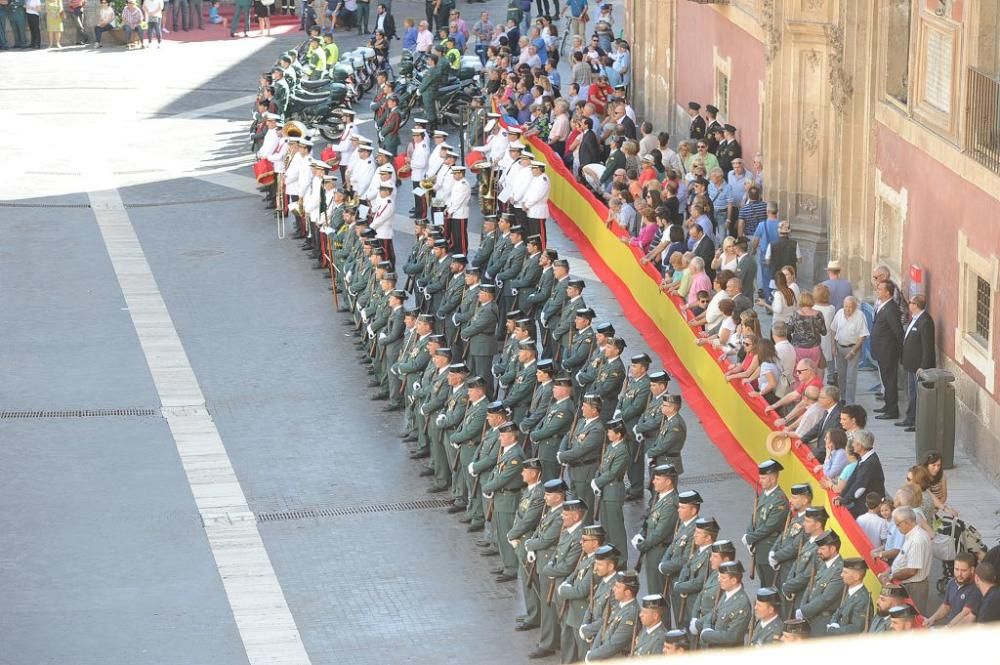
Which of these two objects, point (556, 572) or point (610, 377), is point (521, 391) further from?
point (556, 572)

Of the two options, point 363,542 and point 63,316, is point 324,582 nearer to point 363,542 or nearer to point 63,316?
point 363,542

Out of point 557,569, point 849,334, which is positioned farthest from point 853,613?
point 849,334

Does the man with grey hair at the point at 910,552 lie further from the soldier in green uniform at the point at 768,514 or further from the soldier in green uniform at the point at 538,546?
the soldier in green uniform at the point at 538,546

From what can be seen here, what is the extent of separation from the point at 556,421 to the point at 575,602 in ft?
10.6

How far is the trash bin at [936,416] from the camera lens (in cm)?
1535

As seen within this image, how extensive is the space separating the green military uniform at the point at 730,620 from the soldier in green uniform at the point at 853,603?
0.55m

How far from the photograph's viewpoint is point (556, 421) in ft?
48.0

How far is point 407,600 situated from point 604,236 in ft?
31.6

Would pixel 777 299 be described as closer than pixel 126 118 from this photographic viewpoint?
Yes

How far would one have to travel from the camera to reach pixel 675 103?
30.5m

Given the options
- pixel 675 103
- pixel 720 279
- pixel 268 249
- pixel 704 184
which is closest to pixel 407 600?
pixel 720 279

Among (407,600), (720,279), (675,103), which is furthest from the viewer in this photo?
(675,103)

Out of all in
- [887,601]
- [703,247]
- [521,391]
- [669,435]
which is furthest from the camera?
[703,247]

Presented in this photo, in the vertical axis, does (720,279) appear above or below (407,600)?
above
